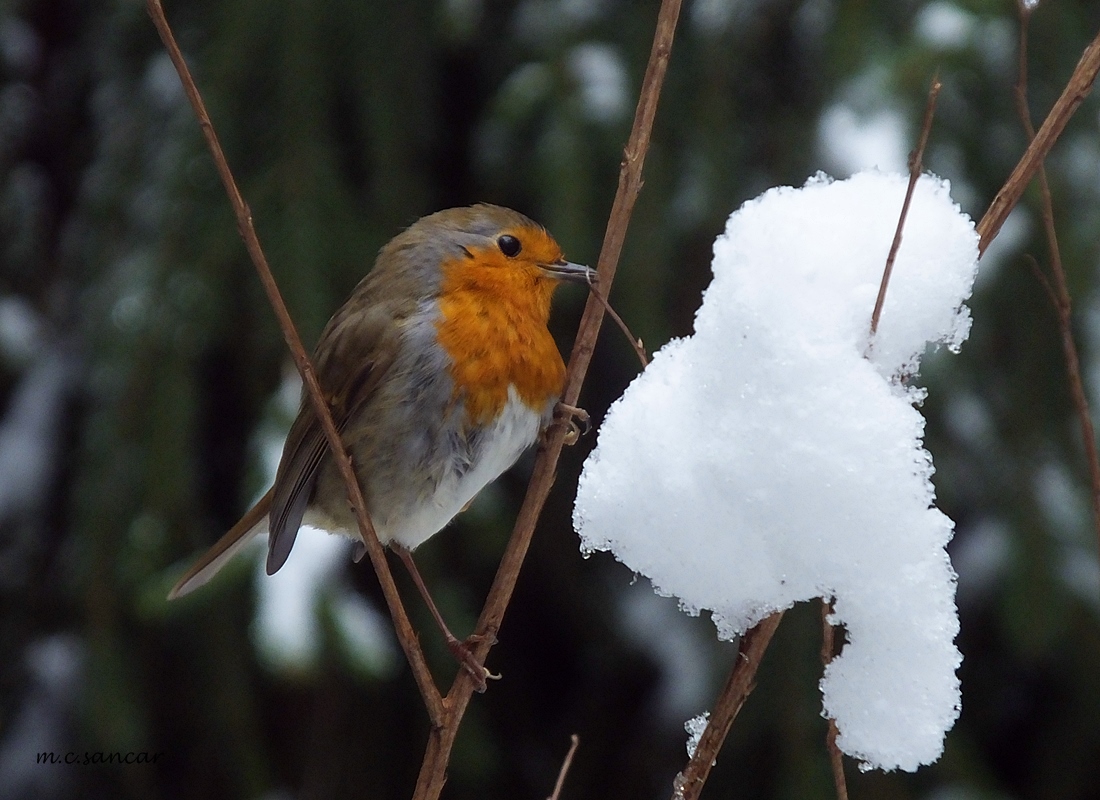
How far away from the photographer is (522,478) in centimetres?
291

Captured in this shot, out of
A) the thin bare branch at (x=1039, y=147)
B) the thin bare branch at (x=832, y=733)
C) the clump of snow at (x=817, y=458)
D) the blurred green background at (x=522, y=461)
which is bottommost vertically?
the blurred green background at (x=522, y=461)

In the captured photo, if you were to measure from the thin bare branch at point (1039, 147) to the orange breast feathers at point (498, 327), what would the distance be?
97cm

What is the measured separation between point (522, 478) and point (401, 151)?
89 cm

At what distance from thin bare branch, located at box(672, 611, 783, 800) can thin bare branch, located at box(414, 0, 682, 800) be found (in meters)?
0.32

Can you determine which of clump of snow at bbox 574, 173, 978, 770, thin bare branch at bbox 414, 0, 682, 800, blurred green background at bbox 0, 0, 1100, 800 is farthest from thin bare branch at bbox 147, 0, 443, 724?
blurred green background at bbox 0, 0, 1100, 800

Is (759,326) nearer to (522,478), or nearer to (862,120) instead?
(862,120)

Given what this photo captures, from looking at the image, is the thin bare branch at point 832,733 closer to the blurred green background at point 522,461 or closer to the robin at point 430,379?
the robin at point 430,379

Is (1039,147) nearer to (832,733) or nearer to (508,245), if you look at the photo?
(832,733)

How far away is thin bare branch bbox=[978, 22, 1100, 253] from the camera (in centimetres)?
94

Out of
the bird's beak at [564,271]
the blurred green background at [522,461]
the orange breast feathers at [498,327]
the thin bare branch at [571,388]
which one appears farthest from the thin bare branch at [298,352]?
the blurred green background at [522,461]

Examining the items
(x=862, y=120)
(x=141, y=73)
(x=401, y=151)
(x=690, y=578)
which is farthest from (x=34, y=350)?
(x=690, y=578)

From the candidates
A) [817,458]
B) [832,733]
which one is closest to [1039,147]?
[817,458]

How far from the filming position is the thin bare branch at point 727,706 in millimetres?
888

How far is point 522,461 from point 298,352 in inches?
70.2
